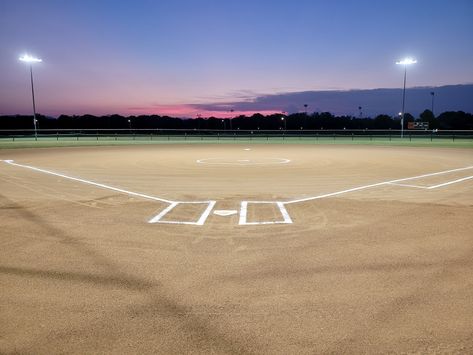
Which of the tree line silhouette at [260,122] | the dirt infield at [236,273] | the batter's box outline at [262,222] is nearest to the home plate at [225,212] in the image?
the dirt infield at [236,273]

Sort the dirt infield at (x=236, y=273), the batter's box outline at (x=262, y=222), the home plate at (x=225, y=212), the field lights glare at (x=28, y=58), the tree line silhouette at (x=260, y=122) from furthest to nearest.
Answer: the tree line silhouette at (x=260, y=122) < the field lights glare at (x=28, y=58) < the home plate at (x=225, y=212) < the batter's box outline at (x=262, y=222) < the dirt infield at (x=236, y=273)

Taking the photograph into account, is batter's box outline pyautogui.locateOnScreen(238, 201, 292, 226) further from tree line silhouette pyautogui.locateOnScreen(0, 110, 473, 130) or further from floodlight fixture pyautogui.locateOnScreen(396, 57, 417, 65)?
tree line silhouette pyautogui.locateOnScreen(0, 110, 473, 130)

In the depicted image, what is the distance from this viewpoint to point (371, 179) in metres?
14.2

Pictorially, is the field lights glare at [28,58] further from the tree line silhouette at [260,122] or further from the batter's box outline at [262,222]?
the tree line silhouette at [260,122]

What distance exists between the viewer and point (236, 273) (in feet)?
17.1

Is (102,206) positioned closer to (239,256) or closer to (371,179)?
(239,256)

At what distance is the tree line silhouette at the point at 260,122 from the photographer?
4798 inches

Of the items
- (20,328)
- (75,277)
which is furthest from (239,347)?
(75,277)

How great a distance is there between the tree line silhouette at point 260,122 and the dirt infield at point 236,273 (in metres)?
103

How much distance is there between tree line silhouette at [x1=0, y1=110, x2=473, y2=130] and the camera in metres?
122

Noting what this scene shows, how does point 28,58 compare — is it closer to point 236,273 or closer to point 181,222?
point 181,222

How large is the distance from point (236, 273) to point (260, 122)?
159 metres

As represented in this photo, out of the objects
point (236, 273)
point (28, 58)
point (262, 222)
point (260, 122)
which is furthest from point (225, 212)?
point (260, 122)

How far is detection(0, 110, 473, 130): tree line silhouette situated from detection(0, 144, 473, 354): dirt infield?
10258cm
